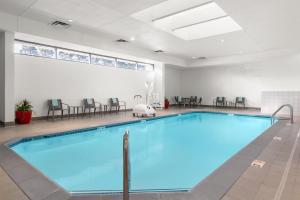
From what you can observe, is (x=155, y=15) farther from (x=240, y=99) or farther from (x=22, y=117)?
(x=240, y=99)

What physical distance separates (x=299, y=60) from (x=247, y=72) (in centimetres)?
243

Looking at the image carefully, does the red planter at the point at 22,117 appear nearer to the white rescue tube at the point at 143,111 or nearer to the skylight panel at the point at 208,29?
the white rescue tube at the point at 143,111

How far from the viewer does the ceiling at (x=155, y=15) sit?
446 centimetres

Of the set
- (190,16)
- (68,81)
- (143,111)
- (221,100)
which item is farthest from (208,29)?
(221,100)

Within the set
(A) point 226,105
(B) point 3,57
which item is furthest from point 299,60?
(B) point 3,57

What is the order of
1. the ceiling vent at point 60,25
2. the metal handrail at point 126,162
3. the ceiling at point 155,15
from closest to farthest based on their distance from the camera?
the metal handrail at point 126,162, the ceiling at point 155,15, the ceiling vent at point 60,25

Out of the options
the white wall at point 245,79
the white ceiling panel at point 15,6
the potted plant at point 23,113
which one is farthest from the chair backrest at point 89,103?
the white wall at point 245,79

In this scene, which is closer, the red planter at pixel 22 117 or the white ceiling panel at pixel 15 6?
the white ceiling panel at pixel 15 6

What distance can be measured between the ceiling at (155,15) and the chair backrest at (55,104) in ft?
8.85

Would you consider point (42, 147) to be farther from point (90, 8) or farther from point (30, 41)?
point (30, 41)

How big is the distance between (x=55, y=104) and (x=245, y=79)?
1000cm

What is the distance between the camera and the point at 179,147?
174 inches

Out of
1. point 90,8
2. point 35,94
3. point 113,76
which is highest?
point 90,8

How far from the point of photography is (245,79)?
37.7 feet
